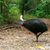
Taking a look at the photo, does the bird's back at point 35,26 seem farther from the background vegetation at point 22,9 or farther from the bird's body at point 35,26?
the background vegetation at point 22,9

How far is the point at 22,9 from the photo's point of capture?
18.6 metres

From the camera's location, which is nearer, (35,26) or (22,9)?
(35,26)

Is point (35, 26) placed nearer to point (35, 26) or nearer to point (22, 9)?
point (35, 26)

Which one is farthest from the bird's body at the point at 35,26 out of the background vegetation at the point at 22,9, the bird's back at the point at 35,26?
the background vegetation at the point at 22,9

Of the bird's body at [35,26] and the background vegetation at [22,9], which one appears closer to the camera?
the bird's body at [35,26]

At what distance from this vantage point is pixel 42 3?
17.5m

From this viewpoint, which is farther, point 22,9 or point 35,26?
point 22,9

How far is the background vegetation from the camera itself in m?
15.1

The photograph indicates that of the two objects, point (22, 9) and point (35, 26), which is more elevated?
point (35, 26)

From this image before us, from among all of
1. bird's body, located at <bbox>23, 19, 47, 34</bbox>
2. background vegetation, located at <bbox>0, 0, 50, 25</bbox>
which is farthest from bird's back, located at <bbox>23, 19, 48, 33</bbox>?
background vegetation, located at <bbox>0, 0, 50, 25</bbox>

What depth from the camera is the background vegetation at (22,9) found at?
49.4ft

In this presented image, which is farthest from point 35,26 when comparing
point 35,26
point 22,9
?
point 22,9

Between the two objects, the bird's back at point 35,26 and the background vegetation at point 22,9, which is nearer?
the bird's back at point 35,26

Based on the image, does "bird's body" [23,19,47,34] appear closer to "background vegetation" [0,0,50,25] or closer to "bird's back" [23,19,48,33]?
"bird's back" [23,19,48,33]
